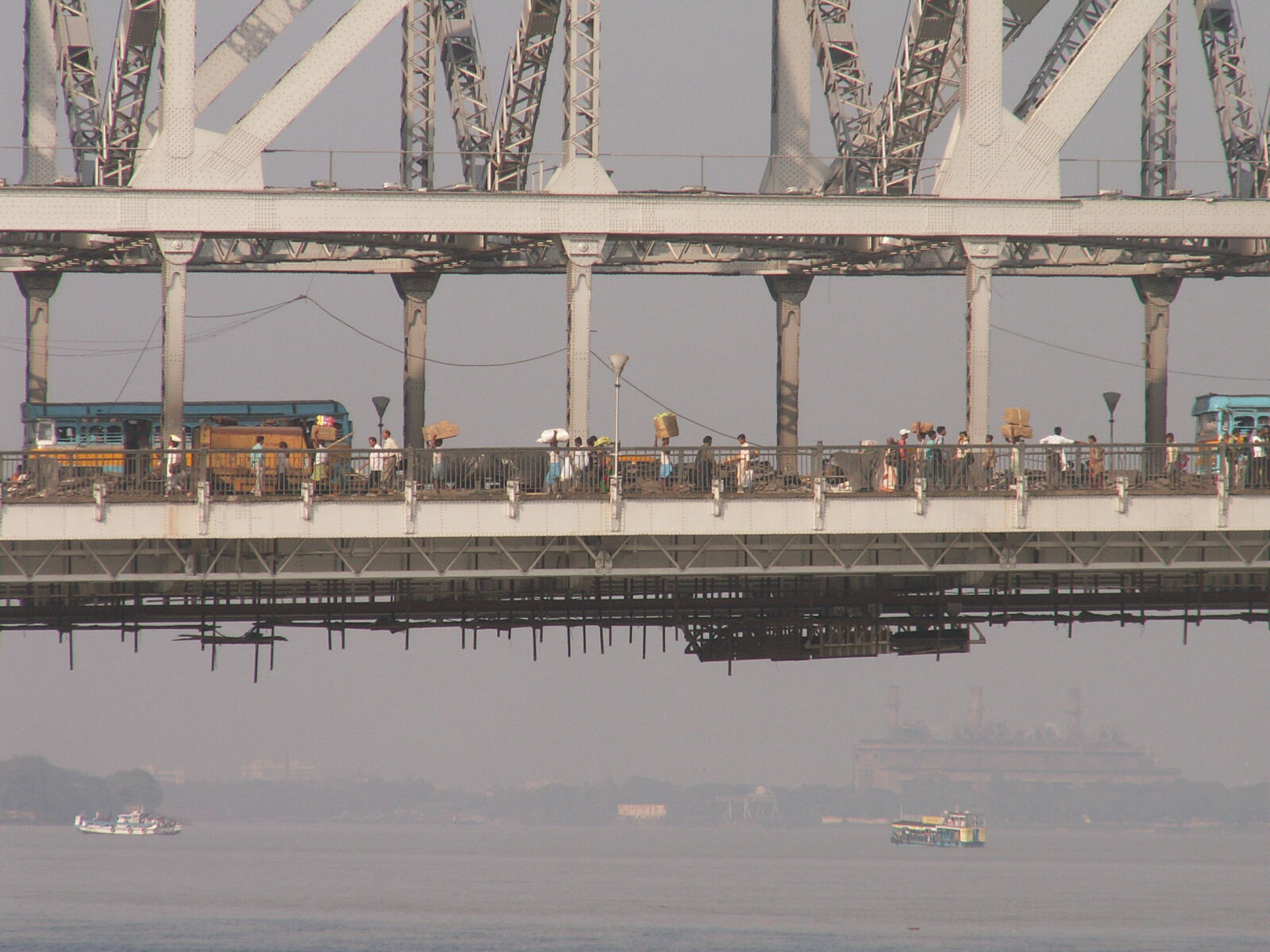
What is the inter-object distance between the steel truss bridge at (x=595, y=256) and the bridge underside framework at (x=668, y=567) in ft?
0.30

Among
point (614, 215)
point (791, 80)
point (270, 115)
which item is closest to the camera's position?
point (270, 115)

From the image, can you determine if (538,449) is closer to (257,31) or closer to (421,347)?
(257,31)

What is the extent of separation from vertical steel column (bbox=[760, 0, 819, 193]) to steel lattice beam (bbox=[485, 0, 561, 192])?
8620mm

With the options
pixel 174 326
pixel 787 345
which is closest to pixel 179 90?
pixel 174 326

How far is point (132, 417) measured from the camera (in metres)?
54.2

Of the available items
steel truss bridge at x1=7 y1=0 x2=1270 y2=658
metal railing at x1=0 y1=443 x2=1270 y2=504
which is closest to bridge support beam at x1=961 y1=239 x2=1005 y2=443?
steel truss bridge at x1=7 y1=0 x2=1270 y2=658

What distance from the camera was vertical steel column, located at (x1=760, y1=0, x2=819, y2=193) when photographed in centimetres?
5622

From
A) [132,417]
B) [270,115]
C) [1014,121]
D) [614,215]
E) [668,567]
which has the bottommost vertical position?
[668,567]

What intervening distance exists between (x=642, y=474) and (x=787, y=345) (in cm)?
2172

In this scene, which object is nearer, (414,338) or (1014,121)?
(1014,121)

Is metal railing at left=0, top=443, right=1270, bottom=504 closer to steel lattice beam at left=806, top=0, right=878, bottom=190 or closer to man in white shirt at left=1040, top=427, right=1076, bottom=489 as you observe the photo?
man in white shirt at left=1040, top=427, right=1076, bottom=489

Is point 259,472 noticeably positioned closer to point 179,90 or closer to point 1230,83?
point 179,90

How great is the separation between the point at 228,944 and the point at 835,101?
2938 inches

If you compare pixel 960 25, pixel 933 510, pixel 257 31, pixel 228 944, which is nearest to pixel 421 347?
pixel 257 31
